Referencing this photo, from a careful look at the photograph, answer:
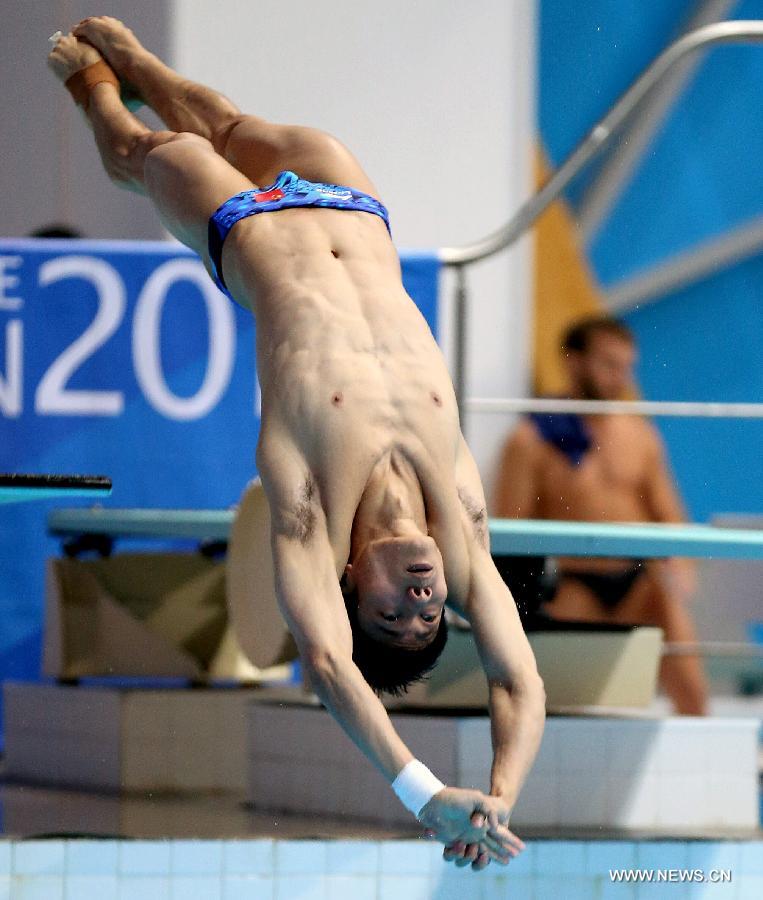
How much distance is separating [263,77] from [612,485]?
3016mm

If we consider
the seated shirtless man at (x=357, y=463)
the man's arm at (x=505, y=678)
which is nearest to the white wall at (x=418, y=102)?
the seated shirtless man at (x=357, y=463)

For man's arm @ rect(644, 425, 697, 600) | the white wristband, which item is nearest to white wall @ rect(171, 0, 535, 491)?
man's arm @ rect(644, 425, 697, 600)

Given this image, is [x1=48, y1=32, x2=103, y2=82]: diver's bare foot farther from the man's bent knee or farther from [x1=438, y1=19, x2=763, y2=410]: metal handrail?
[x1=438, y1=19, x2=763, y2=410]: metal handrail

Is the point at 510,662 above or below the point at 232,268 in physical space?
below

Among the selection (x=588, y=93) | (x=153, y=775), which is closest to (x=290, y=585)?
(x=153, y=775)

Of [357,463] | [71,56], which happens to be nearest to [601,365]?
[71,56]

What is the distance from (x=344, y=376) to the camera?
4.67 m

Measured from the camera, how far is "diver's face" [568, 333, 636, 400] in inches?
287

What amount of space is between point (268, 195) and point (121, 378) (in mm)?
1632

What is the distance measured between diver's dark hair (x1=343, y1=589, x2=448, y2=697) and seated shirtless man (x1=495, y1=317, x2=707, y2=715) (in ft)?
8.58

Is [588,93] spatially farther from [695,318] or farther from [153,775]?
[153,775]

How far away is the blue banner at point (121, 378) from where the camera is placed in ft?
21.2

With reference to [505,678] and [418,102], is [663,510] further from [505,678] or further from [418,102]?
[505,678]

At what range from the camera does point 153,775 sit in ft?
22.7
